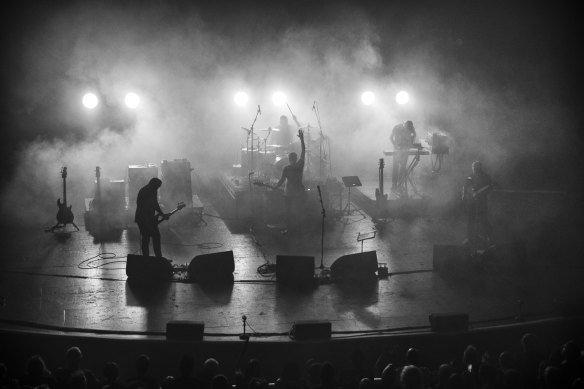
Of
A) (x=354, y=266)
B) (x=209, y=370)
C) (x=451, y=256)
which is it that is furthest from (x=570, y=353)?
(x=451, y=256)

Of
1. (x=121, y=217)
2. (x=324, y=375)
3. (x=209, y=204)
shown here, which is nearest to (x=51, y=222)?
(x=121, y=217)

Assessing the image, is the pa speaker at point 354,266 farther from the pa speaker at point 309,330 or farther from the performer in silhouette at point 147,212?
the performer in silhouette at point 147,212

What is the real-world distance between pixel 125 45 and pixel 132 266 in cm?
1349

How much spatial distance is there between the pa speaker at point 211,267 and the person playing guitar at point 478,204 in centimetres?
529

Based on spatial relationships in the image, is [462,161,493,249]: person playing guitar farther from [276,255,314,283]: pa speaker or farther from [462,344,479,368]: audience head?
[462,344,479,368]: audience head

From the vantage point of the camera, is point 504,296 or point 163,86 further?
point 163,86

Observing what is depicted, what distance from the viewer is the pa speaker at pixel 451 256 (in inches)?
479

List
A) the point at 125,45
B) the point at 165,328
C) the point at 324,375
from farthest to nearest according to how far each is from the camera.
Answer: the point at 125,45 → the point at 165,328 → the point at 324,375

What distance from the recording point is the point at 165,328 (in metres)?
9.55

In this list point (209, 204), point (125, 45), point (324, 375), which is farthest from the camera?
point (125, 45)

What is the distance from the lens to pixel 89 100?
2238 centimetres

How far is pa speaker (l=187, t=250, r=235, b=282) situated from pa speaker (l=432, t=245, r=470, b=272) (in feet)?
12.9

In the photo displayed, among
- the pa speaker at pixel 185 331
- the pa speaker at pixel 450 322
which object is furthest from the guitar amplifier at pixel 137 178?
the pa speaker at pixel 450 322

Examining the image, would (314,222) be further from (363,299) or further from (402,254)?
(363,299)
